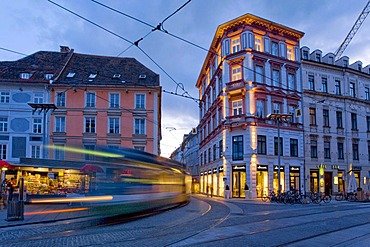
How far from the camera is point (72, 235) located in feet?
39.9

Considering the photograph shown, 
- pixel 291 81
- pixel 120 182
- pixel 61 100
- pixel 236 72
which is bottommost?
pixel 120 182

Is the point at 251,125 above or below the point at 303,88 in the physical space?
below

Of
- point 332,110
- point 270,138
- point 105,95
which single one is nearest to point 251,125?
point 270,138

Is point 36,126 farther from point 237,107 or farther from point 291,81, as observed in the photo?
point 291,81

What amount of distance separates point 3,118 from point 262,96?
1224 inches

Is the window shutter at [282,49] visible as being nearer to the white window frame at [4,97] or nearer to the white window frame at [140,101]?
the white window frame at [140,101]

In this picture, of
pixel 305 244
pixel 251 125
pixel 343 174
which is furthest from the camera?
pixel 343 174

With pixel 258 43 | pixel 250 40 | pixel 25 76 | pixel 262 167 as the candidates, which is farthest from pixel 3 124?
pixel 258 43

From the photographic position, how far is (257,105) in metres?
39.2

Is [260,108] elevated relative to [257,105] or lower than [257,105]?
lower

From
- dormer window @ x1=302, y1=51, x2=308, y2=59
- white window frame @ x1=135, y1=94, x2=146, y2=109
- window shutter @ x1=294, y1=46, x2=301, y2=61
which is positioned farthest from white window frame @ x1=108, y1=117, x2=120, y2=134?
dormer window @ x1=302, y1=51, x2=308, y2=59

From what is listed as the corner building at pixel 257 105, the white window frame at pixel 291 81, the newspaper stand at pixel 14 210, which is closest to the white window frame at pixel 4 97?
the corner building at pixel 257 105

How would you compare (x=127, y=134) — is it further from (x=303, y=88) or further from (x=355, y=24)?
(x=355, y=24)

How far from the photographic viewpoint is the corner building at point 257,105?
126ft
